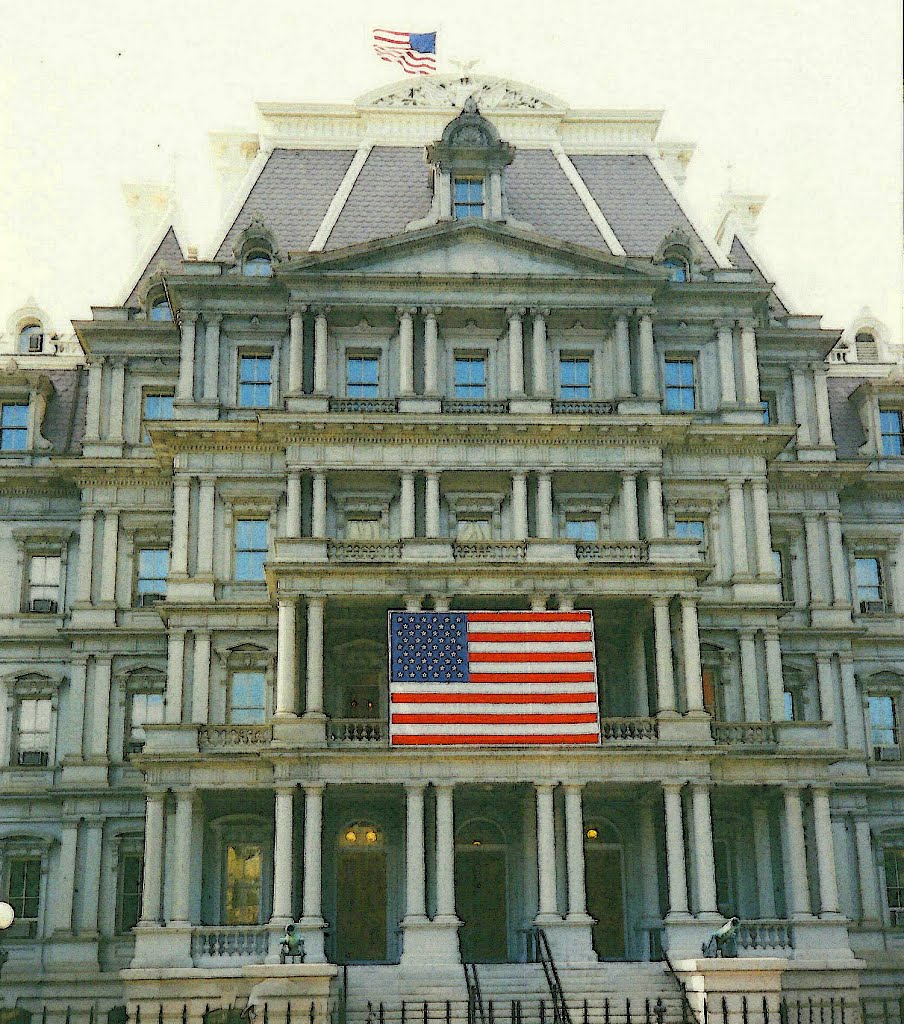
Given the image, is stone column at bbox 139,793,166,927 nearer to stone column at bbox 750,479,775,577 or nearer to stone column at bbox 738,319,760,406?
stone column at bbox 750,479,775,577

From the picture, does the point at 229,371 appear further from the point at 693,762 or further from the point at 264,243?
the point at 693,762

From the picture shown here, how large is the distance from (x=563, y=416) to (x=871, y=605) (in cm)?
1222

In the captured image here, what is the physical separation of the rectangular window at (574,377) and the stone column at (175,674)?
1266 cm

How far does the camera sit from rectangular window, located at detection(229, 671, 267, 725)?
130 ft

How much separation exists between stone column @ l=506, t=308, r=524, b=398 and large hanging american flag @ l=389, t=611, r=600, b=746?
24.3ft

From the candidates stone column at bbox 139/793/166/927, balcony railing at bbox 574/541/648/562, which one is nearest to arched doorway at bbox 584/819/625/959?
balcony railing at bbox 574/541/648/562

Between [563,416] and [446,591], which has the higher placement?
[563,416]

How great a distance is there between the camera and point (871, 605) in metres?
45.5

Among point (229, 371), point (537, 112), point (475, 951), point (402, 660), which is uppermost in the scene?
point (537, 112)

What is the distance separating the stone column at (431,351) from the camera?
135 feet

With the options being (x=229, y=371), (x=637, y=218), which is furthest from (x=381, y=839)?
(x=637, y=218)

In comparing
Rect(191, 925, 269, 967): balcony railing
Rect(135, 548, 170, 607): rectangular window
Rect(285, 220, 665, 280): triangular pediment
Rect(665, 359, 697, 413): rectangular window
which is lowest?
Rect(191, 925, 269, 967): balcony railing

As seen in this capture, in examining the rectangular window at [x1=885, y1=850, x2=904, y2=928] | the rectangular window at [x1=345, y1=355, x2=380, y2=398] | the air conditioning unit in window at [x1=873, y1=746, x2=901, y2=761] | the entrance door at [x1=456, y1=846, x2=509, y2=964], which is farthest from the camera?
the air conditioning unit in window at [x1=873, y1=746, x2=901, y2=761]

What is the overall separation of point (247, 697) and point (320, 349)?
9702 millimetres
